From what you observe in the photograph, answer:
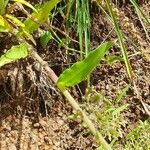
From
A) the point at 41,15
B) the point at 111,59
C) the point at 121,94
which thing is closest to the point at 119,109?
the point at 121,94

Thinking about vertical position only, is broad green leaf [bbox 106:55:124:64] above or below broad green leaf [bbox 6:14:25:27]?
below

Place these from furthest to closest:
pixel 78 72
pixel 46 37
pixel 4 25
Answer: pixel 46 37 → pixel 4 25 → pixel 78 72

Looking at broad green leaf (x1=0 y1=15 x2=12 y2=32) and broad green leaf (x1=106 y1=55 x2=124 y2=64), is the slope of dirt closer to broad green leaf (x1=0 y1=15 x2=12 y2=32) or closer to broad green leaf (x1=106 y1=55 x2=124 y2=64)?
broad green leaf (x1=106 y1=55 x2=124 y2=64)

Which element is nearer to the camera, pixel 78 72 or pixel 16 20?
pixel 78 72

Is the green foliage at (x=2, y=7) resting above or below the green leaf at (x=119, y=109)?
above

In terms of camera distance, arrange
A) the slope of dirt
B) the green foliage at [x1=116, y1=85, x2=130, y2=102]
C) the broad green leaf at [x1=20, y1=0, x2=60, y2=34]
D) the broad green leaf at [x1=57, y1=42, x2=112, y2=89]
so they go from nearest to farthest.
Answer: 1. the broad green leaf at [x1=57, y1=42, x2=112, y2=89]
2. the broad green leaf at [x1=20, y1=0, x2=60, y2=34]
3. the slope of dirt
4. the green foliage at [x1=116, y1=85, x2=130, y2=102]

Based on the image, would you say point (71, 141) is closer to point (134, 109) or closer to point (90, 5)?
point (134, 109)

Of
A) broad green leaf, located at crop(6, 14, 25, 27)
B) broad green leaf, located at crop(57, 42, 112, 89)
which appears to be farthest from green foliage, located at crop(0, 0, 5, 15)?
broad green leaf, located at crop(57, 42, 112, 89)

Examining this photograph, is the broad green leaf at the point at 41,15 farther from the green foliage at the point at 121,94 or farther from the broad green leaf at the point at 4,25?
the green foliage at the point at 121,94

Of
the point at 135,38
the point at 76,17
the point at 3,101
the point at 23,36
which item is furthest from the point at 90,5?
the point at 3,101

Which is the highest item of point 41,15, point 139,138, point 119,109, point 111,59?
point 41,15

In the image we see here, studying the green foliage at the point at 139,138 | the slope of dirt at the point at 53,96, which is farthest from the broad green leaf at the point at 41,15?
the green foliage at the point at 139,138

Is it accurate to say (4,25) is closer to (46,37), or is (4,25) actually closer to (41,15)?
(41,15)
